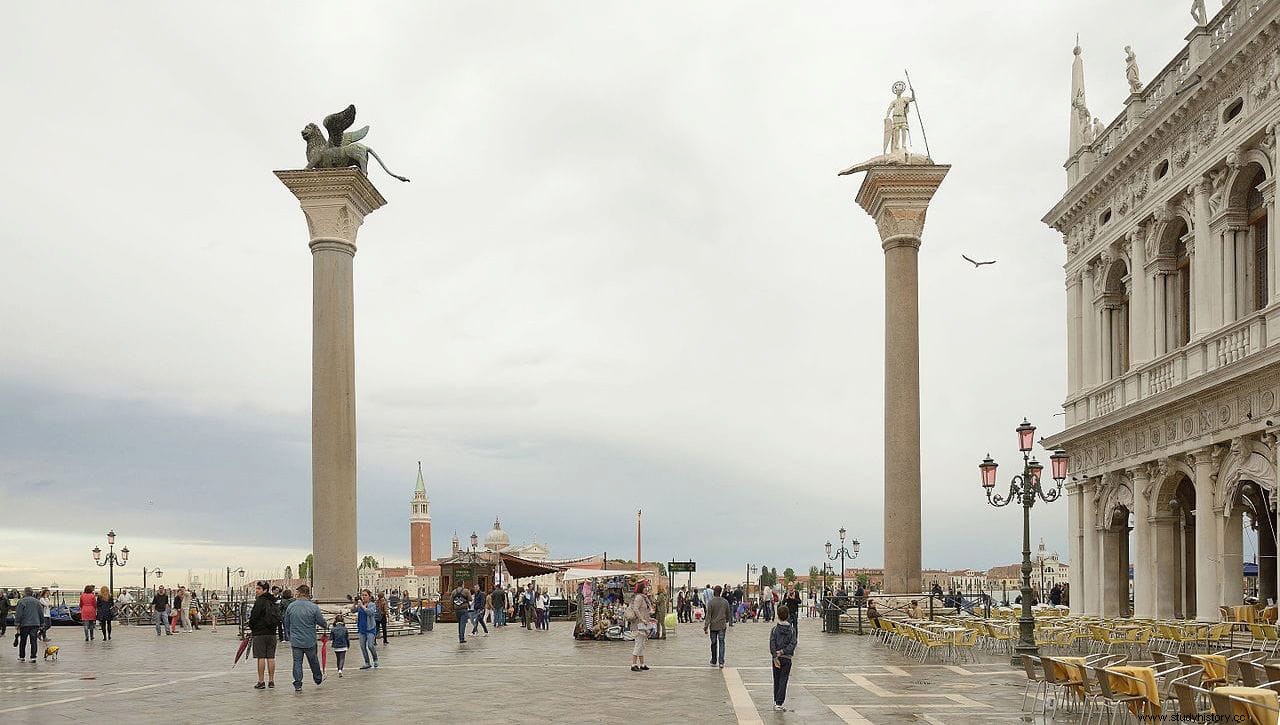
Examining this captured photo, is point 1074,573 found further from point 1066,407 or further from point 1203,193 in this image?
point 1203,193

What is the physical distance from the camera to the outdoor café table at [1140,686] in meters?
12.2

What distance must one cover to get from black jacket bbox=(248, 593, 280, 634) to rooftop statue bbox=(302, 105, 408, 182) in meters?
14.0

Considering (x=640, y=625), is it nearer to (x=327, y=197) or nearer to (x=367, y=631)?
(x=367, y=631)

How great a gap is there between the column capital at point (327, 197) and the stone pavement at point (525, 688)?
31.1ft

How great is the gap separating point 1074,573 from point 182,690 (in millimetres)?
25537

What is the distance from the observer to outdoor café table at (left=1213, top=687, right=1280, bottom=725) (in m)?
9.62

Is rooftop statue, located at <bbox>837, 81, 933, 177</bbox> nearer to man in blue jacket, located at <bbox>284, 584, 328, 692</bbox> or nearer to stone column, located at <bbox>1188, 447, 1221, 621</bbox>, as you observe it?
stone column, located at <bbox>1188, 447, 1221, 621</bbox>

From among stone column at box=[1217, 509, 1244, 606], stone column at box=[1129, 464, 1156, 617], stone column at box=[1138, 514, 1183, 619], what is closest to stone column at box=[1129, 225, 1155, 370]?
stone column at box=[1129, 464, 1156, 617]

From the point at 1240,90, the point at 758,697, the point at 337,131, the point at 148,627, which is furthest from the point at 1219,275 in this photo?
the point at 148,627

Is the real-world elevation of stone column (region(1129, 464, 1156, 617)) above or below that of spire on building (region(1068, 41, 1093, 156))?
below

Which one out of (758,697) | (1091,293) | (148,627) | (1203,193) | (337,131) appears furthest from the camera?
(148,627)

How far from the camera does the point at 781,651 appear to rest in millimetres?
15367

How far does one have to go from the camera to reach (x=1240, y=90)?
25.2m

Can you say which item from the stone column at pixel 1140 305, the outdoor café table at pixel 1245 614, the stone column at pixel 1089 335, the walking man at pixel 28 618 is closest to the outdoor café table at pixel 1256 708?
the outdoor café table at pixel 1245 614
